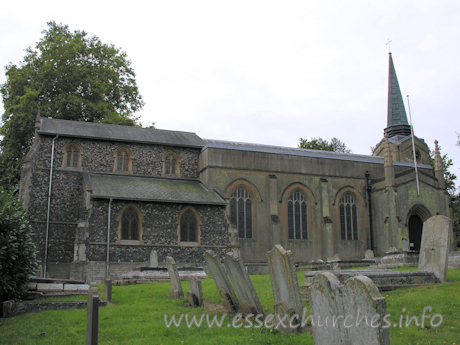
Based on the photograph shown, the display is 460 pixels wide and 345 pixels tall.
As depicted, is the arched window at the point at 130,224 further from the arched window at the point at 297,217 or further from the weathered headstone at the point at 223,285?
the weathered headstone at the point at 223,285

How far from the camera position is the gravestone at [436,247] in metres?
13.3

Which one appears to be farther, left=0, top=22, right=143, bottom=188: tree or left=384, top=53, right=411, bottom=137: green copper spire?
left=384, top=53, right=411, bottom=137: green copper spire

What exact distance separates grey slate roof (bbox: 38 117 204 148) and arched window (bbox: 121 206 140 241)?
590cm

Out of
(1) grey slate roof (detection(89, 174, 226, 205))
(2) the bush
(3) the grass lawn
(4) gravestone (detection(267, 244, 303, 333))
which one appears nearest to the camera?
(3) the grass lawn

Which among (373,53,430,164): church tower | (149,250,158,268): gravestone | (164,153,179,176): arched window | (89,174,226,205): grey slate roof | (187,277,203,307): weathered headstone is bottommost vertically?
(187,277,203,307): weathered headstone

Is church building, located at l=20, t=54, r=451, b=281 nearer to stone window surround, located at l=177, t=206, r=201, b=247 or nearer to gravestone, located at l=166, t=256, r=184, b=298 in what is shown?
stone window surround, located at l=177, t=206, r=201, b=247

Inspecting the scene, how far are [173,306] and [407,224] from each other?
2336cm

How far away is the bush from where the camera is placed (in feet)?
44.2

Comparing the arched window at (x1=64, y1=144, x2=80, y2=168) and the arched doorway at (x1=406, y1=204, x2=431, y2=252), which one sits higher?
the arched window at (x1=64, y1=144, x2=80, y2=168)

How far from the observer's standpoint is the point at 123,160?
103 ft

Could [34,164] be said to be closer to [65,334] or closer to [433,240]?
[65,334]

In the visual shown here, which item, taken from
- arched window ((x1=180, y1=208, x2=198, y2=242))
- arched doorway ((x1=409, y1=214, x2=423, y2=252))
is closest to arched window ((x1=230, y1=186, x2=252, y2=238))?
arched window ((x1=180, y1=208, x2=198, y2=242))

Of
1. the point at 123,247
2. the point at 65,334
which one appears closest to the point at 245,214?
the point at 123,247

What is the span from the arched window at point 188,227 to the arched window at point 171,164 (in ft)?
16.3
